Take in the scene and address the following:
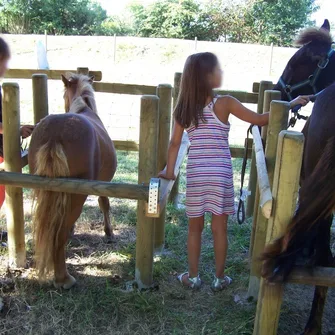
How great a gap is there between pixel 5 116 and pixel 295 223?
2193mm

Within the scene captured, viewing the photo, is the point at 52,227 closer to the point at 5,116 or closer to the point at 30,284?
the point at 30,284

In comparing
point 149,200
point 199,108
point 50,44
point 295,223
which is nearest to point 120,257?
point 149,200

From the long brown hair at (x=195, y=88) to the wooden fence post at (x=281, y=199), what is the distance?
1.10 meters

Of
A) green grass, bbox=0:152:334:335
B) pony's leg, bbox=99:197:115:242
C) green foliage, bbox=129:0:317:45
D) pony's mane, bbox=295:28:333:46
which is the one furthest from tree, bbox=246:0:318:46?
green grass, bbox=0:152:334:335

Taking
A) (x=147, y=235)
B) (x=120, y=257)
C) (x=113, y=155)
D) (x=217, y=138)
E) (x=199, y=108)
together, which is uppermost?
(x=199, y=108)

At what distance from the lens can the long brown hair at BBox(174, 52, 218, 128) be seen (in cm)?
270

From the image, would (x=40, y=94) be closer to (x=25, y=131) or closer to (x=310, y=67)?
(x=25, y=131)

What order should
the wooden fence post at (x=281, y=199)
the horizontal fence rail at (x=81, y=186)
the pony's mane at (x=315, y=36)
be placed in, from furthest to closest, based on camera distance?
the pony's mane at (x=315, y=36)
the horizontal fence rail at (x=81, y=186)
the wooden fence post at (x=281, y=199)

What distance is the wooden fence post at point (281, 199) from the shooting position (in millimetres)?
1669

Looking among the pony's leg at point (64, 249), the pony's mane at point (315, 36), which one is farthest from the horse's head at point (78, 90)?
the pony's mane at point (315, 36)

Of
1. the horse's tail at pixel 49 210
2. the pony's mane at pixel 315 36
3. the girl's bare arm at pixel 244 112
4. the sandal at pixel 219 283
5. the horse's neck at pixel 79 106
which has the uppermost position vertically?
the pony's mane at pixel 315 36

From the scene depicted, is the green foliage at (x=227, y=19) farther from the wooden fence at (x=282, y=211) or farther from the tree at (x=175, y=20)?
the wooden fence at (x=282, y=211)

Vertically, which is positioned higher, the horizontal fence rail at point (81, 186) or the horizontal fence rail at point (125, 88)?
the horizontal fence rail at point (125, 88)

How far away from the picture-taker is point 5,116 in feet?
9.61
